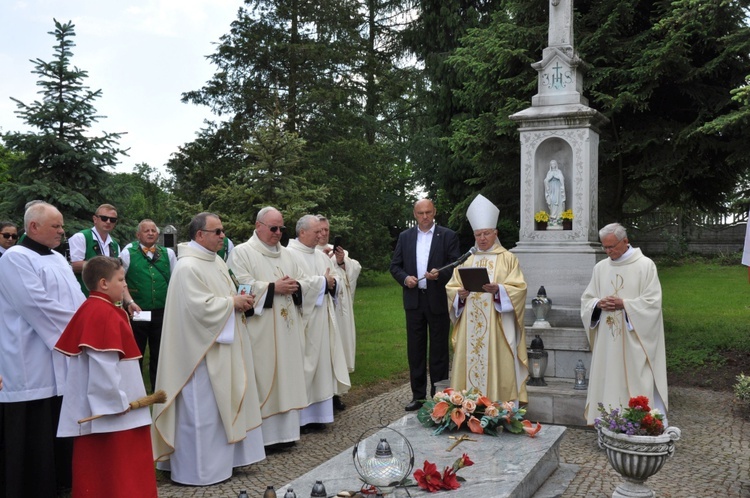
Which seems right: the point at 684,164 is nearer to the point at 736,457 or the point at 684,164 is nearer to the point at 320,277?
the point at 736,457

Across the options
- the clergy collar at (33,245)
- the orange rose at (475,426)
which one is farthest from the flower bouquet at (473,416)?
the clergy collar at (33,245)

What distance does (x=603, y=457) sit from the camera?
239 inches

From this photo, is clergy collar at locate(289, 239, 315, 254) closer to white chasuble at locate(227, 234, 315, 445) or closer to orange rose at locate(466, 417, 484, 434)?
white chasuble at locate(227, 234, 315, 445)

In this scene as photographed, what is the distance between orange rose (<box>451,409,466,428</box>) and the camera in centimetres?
544

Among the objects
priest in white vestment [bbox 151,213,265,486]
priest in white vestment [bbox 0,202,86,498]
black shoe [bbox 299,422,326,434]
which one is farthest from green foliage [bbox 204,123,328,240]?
priest in white vestment [bbox 0,202,86,498]

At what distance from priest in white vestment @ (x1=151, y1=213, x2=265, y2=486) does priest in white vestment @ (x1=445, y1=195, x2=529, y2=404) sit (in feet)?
8.49

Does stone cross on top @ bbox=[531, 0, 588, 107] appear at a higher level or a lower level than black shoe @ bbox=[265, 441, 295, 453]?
higher

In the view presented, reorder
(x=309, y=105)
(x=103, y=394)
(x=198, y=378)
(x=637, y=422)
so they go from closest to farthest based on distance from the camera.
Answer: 1. (x=103, y=394)
2. (x=637, y=422)
3. (x=198, y=378)
4. (x=309, y=105)

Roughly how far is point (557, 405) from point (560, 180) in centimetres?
287

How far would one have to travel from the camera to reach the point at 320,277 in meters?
7.03

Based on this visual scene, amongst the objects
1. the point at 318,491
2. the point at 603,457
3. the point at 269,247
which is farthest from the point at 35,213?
the point at 603,457

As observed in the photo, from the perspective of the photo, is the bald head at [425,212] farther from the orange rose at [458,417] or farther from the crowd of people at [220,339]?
the orange rose at [458,417]

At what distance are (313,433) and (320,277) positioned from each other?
5.20ft

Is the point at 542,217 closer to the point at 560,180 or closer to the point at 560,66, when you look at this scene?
the point at 560,180
